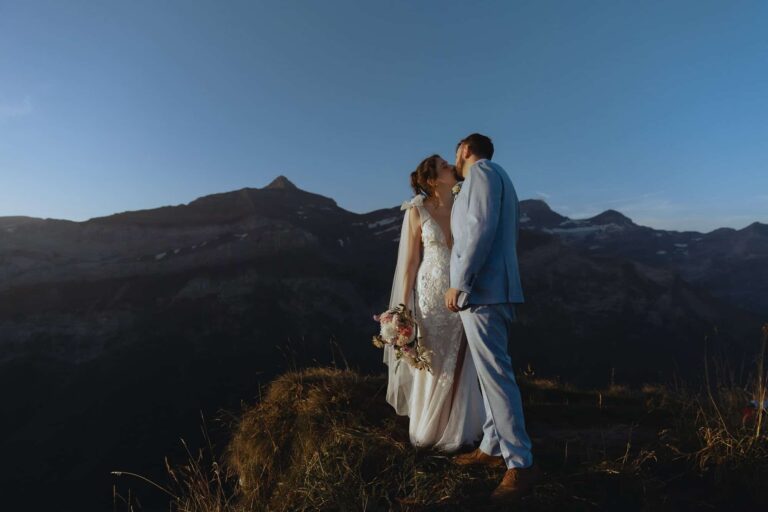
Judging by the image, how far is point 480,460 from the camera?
302 centimetres

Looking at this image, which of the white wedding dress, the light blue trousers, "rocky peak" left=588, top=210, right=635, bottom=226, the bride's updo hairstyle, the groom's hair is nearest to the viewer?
the light blue trousers

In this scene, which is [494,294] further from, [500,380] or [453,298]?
[500,380]

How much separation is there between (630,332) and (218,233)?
1680 inches

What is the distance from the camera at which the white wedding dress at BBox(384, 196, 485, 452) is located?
132 inches

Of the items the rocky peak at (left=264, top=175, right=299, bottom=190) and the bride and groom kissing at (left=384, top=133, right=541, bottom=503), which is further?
the rocky peak at (left=264, top=175, right=299, bottom=190)

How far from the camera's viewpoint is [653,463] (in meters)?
3.20

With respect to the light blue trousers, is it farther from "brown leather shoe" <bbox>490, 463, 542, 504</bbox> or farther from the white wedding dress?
the white wedding dress

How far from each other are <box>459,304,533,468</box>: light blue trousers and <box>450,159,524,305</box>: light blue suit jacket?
10cm

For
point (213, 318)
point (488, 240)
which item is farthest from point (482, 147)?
point (213, 318)

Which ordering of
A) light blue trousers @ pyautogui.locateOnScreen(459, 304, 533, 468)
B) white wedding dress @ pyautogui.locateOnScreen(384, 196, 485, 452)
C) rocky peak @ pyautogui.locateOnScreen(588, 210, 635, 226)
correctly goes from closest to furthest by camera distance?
1. light blue trousers @ pyautogui.locateOnScreen(459, 304, 533, 468)
2. white wedding dress @ pyautogui.locateOnScreen(384, 196, 485, 452)
3. rocky peak @ pyautogui.locateOnScreen(588, 210, 635, 226)

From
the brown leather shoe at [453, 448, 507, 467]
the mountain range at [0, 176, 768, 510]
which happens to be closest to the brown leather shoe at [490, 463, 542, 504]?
the brown leather shoe at [453, 448, 507, 467]

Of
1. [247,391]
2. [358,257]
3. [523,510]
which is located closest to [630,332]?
[358,257]

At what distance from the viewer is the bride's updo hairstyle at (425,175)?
11.8 feet

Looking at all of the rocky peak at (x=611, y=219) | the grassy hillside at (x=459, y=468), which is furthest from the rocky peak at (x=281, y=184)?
→ the grassy hillside at (x=459, y=468)
